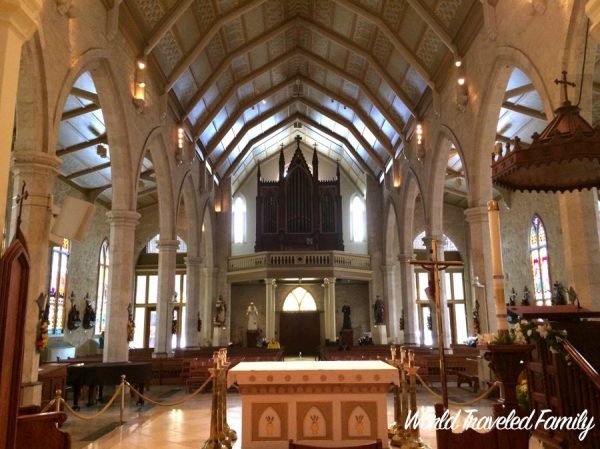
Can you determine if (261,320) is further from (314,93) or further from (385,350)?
(314,93)

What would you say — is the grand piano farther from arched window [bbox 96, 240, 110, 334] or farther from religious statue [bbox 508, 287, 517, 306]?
religious statue [bbox 508, 287, 517, 306]

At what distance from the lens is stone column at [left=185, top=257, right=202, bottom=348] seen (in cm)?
1864

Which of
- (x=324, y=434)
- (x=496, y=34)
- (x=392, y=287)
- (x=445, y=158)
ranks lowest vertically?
(x=324, y=434)

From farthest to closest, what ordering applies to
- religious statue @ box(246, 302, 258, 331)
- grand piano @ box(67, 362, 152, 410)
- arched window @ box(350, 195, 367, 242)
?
arched window @ box(350, 195, 367, 242) < religious statue @ box(246, 302, 258, 331) < grand piano @ box(67, 362, 152, 410)

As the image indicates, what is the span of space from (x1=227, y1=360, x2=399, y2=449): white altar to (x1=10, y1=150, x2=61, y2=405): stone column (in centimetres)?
372

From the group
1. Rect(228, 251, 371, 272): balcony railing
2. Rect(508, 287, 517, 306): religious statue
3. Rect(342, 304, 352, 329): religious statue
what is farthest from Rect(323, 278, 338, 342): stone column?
Rect(508, 287, 517, 306): religious statue

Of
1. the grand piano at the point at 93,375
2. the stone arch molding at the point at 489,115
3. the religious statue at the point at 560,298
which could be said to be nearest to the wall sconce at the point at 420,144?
the stone arch molding at the point at 489,115

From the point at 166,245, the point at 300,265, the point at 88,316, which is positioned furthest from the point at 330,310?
the point at 88,316

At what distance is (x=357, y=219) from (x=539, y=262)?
8.77 meters

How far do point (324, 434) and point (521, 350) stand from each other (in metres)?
2.42

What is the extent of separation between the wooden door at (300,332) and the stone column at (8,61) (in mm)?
20892

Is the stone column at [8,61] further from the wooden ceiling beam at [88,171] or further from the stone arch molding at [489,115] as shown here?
the wooden ceiling beam at [88,171]

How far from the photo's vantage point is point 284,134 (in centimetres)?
2438

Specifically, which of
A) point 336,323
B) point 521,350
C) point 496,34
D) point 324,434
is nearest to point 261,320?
point 336,323
